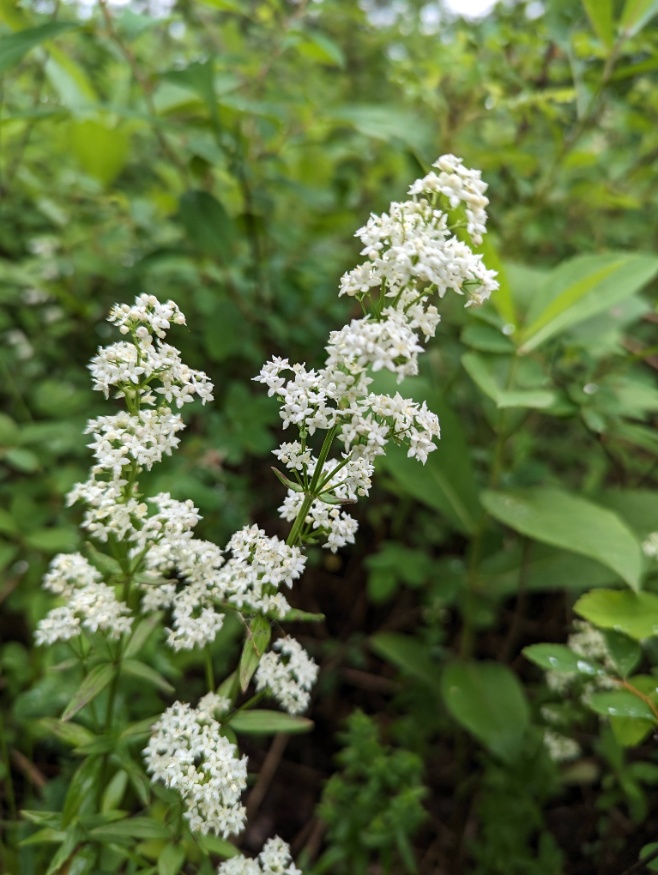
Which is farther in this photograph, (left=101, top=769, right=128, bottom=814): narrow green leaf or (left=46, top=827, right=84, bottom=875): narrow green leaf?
(left=101, top=769, right=128, bottom=814): narrow green leaf

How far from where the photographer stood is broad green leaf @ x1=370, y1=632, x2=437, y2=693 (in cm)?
244

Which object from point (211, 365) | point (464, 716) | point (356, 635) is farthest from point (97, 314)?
point (464, 716)

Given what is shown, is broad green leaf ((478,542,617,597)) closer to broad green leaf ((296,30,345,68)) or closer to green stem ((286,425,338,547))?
green stem ((286,425,338,547))

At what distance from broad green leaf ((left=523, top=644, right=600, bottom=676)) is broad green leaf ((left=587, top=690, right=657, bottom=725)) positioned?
0.20 feet

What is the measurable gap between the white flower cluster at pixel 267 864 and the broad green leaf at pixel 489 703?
88 cm

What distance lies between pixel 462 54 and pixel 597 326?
1.36 m

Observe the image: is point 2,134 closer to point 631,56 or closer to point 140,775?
point 140,775

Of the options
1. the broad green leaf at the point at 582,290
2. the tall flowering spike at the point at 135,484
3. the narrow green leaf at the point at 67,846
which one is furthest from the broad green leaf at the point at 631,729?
the narrow green leaf at the point at 67,846

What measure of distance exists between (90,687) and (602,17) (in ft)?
8.25

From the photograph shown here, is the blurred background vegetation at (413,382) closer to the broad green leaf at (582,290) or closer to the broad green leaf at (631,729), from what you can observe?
the broad green leaf at (582,290)

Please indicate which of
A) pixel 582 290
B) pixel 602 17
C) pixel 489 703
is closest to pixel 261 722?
pixel 489 703

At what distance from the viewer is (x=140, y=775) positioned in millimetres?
1377

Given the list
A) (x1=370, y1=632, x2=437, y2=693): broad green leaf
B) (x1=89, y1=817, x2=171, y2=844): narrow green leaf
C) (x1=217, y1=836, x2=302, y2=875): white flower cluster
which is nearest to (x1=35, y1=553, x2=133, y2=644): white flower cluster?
(x1=89, y1=817, x2=171, y2=844): narrow green leaf

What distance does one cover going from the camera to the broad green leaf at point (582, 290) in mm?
2061
